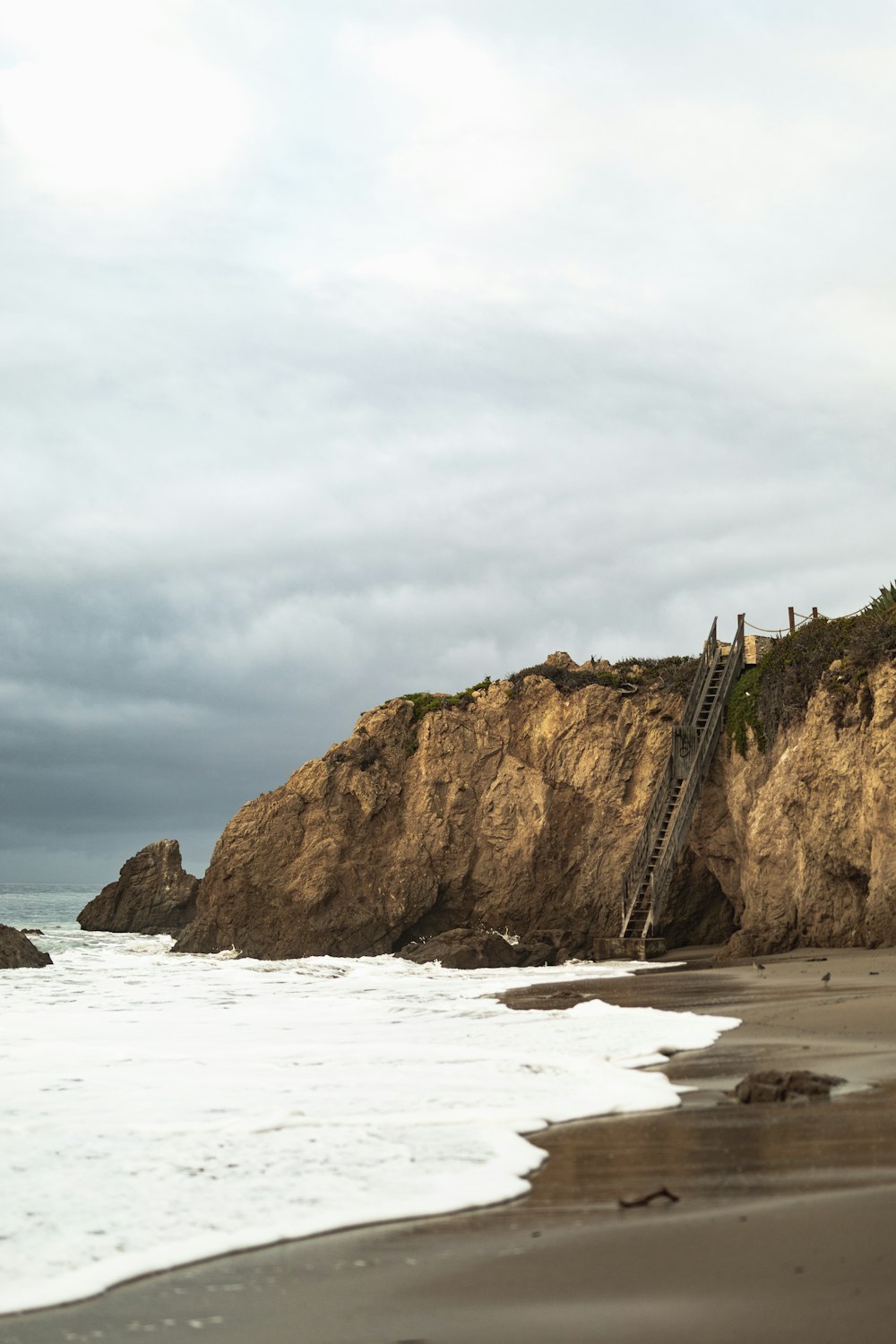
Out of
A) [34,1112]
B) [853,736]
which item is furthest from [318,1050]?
[853,736]

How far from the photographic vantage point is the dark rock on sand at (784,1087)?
6254 millimetres

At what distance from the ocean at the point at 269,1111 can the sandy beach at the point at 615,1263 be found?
Answer: 25 centimetres

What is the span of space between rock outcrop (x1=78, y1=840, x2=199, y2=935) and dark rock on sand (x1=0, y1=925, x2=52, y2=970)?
1795cm

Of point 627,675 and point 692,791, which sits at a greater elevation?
point 627,675

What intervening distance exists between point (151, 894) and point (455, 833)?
18.6m

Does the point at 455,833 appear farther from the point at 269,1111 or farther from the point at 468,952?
the point at 269,1111

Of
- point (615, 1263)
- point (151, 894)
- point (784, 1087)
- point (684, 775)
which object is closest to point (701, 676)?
point (684, 775)

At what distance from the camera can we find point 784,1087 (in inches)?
248

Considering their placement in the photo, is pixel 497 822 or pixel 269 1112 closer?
pixel 269 1112

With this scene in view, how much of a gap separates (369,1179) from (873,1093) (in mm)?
2847

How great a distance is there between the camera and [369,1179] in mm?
5168

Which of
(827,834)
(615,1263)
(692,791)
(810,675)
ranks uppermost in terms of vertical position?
(810,675)

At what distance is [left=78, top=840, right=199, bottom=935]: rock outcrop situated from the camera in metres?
39.3

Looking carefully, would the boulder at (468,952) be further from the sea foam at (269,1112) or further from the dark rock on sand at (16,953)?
the dark rock on sand at (16,953)
